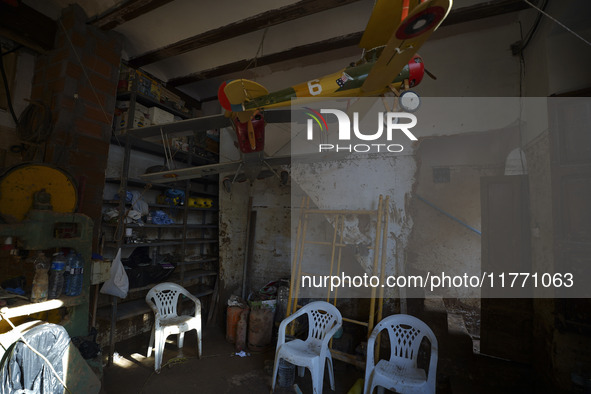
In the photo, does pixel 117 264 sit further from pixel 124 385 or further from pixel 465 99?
pixel 465 99

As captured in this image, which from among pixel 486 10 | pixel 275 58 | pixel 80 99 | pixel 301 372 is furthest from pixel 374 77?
pixel 80 99

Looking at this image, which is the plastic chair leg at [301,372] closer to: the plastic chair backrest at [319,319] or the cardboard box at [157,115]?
the plastic chair backrest at [319,319]

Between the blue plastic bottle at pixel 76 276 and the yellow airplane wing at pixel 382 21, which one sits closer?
the yellow airplane wing at pixel 382 21

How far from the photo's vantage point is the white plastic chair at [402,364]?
6.40 feet

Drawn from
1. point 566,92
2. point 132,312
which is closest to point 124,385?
point 132,312

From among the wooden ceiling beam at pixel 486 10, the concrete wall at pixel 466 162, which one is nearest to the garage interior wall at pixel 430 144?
the concrete wall at pixel 466 162

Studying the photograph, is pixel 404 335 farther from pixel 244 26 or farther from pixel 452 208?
pixel 244 26

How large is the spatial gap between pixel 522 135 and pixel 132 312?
431 centimetres

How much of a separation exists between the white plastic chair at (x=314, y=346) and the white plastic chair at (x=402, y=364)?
13.7 inches

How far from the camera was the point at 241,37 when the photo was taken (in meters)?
3.22

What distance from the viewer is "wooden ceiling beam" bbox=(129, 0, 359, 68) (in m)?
2.44

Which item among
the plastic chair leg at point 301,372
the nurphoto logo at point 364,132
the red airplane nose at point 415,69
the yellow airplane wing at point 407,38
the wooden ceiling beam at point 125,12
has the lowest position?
the plastic chair leg at point 301,372

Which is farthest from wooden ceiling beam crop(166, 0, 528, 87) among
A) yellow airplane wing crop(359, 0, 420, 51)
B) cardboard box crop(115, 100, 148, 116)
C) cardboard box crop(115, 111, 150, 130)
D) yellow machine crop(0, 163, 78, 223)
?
yellow machine crop(0, 163, 78, 223)

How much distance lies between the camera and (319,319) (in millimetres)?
2707
